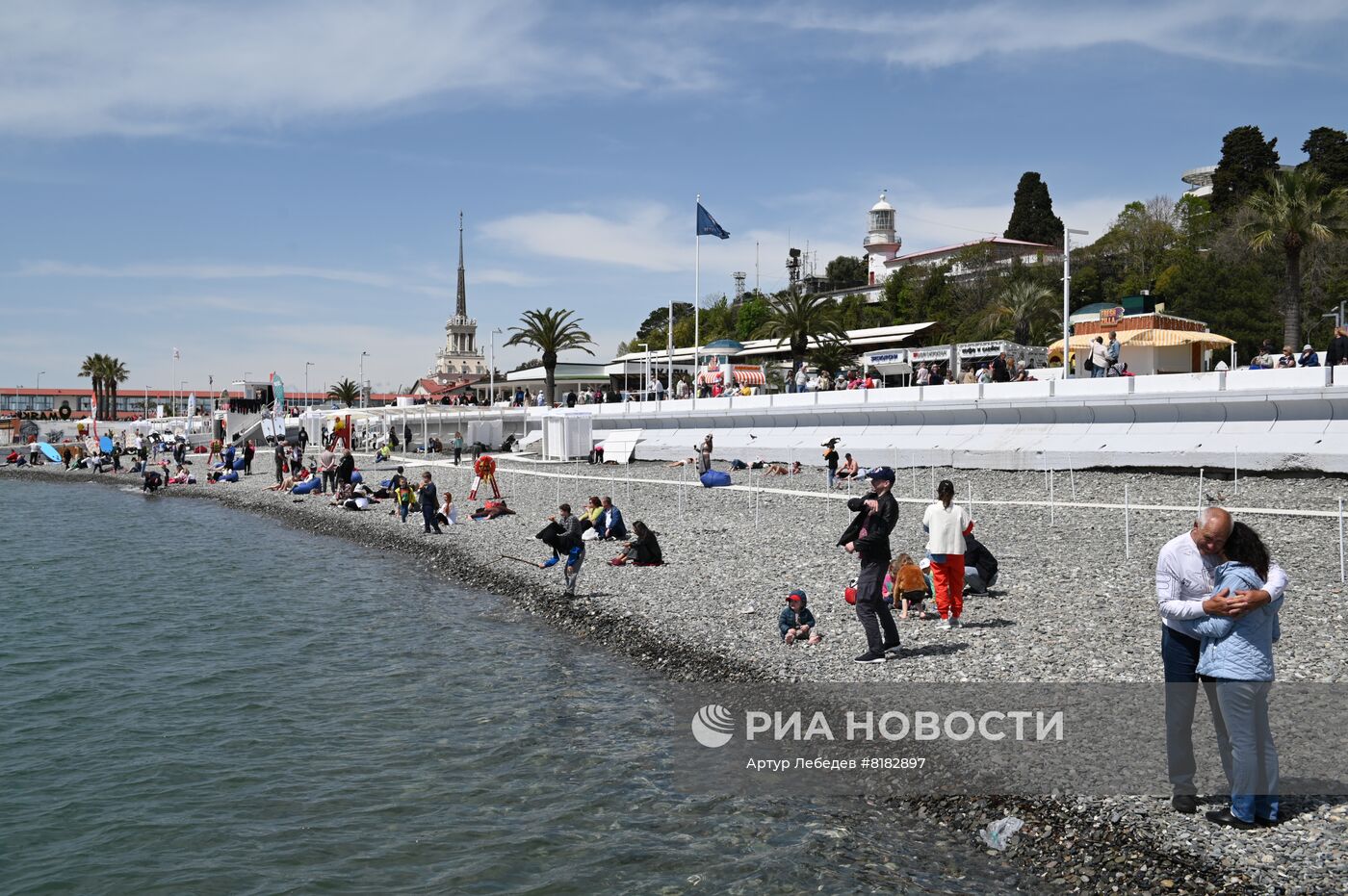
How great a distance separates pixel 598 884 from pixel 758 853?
1.22 m

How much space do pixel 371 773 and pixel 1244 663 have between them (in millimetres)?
7768

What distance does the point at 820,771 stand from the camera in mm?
9250

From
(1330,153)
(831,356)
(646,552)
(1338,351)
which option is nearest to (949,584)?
(646,552)

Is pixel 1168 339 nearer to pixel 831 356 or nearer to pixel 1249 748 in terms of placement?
pixel 831 356

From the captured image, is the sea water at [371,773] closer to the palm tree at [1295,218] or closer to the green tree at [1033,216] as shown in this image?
the palm tree at [1295,218]

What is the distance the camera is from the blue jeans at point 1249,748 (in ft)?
20.0

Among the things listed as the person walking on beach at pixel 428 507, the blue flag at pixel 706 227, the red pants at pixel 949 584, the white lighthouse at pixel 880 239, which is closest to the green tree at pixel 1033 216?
the white lighthouse at pixel 880 239

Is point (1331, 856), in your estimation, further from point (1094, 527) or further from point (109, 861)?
point (1094, 527)

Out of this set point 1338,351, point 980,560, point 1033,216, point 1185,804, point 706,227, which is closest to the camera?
point 1185,804

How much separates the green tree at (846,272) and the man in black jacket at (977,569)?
103303 millimetres

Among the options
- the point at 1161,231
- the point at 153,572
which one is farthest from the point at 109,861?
the point at 1161,231

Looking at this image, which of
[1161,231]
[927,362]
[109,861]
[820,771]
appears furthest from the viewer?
[1161,231]

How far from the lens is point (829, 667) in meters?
11.3

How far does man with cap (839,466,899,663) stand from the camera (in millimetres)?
10047
